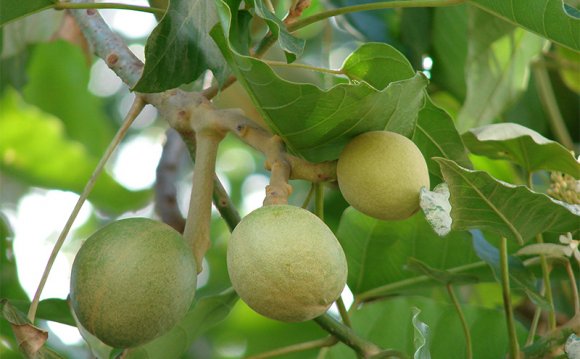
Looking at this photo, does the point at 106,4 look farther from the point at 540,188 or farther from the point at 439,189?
the point at 540,188

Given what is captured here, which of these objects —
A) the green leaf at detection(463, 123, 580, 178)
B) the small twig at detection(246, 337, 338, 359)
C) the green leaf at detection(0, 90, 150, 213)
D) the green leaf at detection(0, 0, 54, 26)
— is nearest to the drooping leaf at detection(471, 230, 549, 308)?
the green leaf at detection(463, 123, 580, 178)

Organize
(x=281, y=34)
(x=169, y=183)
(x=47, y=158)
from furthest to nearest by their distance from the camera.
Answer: (x=47, y=158) < (x=169, y=183) < (x=281, y=34)

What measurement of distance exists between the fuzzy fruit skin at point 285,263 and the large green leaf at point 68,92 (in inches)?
48.8

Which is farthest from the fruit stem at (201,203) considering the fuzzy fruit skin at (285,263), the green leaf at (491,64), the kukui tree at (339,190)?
the green leaf at (491,64)

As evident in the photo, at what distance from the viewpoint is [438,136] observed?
103 cm

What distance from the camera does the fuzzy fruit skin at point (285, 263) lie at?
74 centimetres

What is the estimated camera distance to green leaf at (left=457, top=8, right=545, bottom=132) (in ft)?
4.78

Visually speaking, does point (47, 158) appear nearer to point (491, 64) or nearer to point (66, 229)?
point (491, 64)

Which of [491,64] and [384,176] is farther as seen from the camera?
[491,64]

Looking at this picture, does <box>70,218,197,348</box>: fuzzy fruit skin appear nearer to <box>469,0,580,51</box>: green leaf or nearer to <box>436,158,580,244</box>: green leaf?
<box>436,158,580,244</box>: green leaf

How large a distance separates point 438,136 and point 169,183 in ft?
2.71

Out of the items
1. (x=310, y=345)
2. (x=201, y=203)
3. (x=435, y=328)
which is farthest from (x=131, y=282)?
(x=435, y=328)

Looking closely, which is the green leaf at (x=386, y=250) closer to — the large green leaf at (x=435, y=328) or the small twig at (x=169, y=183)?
the large green leaf at (x=435, y=328)

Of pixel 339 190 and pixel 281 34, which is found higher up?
pixel 281 34
